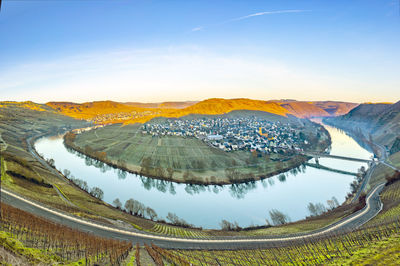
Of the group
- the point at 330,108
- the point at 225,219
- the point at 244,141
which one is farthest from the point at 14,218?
the point at 330,108

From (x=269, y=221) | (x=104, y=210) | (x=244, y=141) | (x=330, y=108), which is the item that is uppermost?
(x=330, y=108)

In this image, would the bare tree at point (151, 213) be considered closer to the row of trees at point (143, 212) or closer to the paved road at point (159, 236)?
the row of trees at point (143, 212)

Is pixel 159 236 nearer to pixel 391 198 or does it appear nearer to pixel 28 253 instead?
pixel 28 253

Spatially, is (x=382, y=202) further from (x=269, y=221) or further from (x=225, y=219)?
(x=225, y=219)

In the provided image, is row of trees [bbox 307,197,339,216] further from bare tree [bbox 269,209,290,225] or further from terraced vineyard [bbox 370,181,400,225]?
terraced vineyard [bbox 370,181,400,225]

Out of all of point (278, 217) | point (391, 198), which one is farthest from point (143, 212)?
point (391, 198)

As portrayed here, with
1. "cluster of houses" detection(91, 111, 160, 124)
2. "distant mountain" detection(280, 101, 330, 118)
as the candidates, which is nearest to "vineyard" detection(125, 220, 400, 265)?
"cluster of houses" detection(91, 111, 160, 124)
